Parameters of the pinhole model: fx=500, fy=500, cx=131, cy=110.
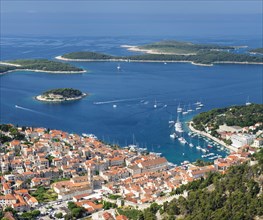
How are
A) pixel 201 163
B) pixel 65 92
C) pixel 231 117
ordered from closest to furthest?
1. pixel 201 163
2. pixel 231 117
3. pixel 65 92

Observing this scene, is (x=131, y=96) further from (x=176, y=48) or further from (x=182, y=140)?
(x=176, y=48)

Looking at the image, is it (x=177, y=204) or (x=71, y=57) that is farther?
(x=71, y=57)

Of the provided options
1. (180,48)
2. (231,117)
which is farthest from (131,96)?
(180,48)

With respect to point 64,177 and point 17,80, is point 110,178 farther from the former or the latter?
point 17,80

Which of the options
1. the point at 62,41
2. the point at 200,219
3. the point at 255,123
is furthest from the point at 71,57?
the point at 200,219

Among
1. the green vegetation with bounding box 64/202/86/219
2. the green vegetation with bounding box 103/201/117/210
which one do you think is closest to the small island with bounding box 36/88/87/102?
the green vegetation with bounding box 103/201/117/210

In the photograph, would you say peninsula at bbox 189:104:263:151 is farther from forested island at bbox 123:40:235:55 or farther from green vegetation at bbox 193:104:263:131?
forested island at bbox 123:40:235:55
